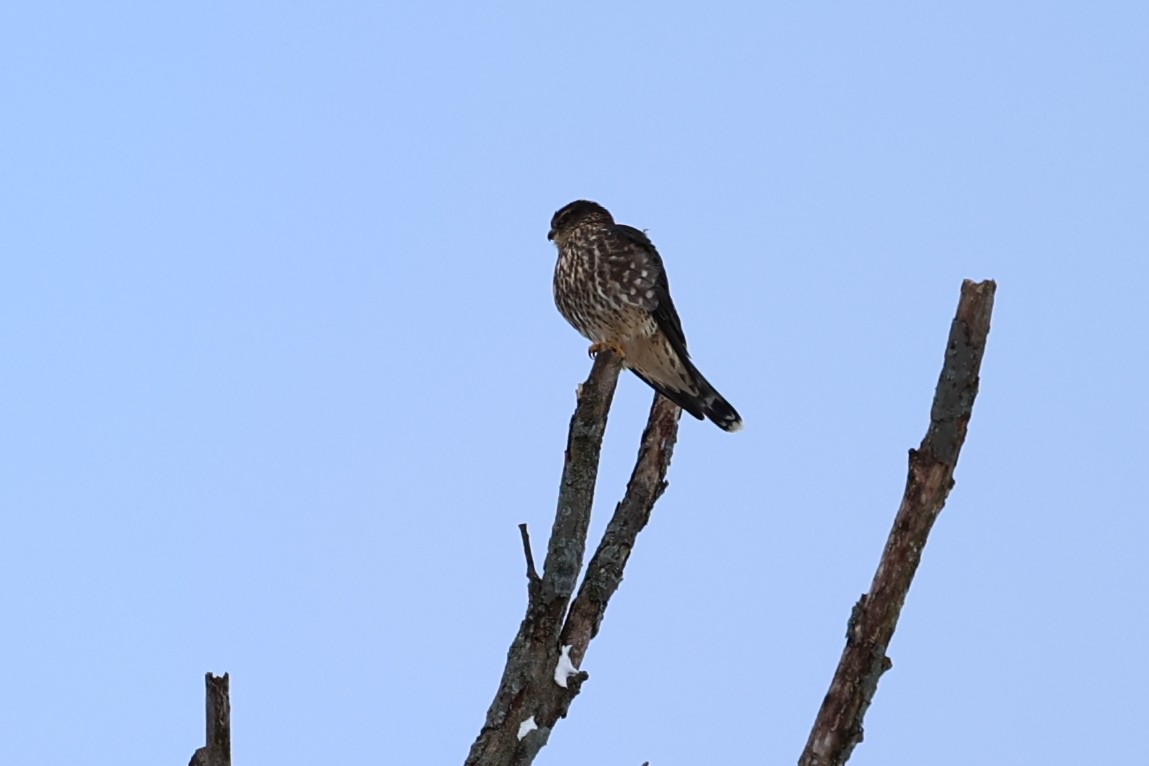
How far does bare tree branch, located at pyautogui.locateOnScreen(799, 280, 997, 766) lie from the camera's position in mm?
3238

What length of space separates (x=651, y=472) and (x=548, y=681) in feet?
3.62

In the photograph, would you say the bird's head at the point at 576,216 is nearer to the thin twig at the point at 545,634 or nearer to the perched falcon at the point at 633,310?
the perched falcon at the point at 633,310

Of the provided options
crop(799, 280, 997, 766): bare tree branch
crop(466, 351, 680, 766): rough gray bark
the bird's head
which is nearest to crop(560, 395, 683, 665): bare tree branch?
crop(466, 351, 680, 766): rough gray bark

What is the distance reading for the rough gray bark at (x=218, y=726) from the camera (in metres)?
2.93

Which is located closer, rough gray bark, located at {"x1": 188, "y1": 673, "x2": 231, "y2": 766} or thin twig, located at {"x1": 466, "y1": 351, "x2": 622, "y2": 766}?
rough gray bark, located at {"x1": 188, "y1": 673, "x2": 231, "y2": 766}

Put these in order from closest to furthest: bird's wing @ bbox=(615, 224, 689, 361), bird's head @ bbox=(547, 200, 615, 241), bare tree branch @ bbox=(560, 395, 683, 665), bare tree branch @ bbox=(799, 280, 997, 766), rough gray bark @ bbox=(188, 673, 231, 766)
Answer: rough gray bark @ bbox=(188, 673, 231, 766) < bare tree branch @ bbox=(799, 280, 997, 766) < bare tree branch @ bbox=(560, 395, 683, 665) < bird's wing @ bbox=(615, 224, 689, 361) < bird's head @ bbox=(547, 200, 615, 241)

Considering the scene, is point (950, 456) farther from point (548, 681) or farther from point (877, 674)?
point (548, 681)

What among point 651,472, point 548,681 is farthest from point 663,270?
point 548,681

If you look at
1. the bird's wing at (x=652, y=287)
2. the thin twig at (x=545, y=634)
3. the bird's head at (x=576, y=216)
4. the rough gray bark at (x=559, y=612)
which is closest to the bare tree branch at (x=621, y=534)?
the rough gray bark at (x=559, y=612)

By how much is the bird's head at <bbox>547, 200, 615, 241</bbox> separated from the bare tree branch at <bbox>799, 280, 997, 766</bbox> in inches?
165

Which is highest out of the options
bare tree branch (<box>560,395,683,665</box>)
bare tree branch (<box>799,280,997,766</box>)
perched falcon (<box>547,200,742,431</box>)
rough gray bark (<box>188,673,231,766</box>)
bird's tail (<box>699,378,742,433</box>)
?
perched falcon (<box>547,200,742,431</box>)

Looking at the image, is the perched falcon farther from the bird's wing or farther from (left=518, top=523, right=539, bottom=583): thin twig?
(left=518, top=523, right=539, bottom=583): thin twig

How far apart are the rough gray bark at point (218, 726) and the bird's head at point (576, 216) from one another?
4792 mm

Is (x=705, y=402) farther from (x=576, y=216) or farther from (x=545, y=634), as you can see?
(x=545, y=634)
